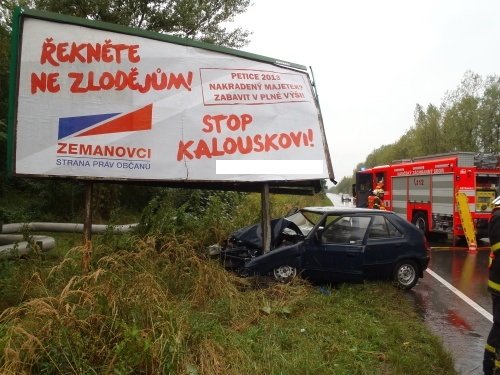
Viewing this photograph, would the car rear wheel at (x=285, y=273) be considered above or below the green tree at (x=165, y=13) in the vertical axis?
below

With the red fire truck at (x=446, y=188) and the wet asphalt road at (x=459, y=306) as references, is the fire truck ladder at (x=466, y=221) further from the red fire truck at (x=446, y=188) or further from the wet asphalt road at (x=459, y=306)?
the wet asphalt road at (x=459, y=306)

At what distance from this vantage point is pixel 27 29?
6.05 metres

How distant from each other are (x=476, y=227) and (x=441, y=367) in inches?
412

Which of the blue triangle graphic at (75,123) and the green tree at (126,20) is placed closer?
the blue triangle graphic at (75,123)

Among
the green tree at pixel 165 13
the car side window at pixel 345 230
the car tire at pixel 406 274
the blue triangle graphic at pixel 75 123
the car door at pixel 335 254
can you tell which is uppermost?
the green tree at pixel 165 13

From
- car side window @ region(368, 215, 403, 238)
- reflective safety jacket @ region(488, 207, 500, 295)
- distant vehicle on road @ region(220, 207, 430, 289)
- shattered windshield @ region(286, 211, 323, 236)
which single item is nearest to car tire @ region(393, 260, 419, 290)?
distant vehicle on road @ region(220, 207, 430, 289)

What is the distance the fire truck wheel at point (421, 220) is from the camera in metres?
15.9

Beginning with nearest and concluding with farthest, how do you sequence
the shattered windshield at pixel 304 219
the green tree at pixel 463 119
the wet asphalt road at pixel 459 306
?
1. the wet asphalt road at pixel 459 306
2. the shattered windshield at pixel 304 219
3. the green tree at pixel 463 119

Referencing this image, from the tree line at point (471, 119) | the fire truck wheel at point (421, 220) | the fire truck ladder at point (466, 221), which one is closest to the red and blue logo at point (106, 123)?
the fire truck ladder at point (466, 221)

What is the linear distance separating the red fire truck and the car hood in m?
7.16

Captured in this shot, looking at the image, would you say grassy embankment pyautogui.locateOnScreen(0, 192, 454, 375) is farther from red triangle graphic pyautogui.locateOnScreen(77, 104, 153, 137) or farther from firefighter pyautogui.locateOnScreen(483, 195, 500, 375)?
red triangle graphic pyautogui.locateOnScreen(77, 104, 153, 137)

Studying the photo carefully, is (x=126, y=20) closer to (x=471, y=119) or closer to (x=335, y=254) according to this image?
(x=335, y=254)

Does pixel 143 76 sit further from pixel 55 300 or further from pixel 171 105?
pixel 55 300

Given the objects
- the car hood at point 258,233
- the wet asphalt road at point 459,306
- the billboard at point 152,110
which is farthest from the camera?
the car hood at point 258,233
